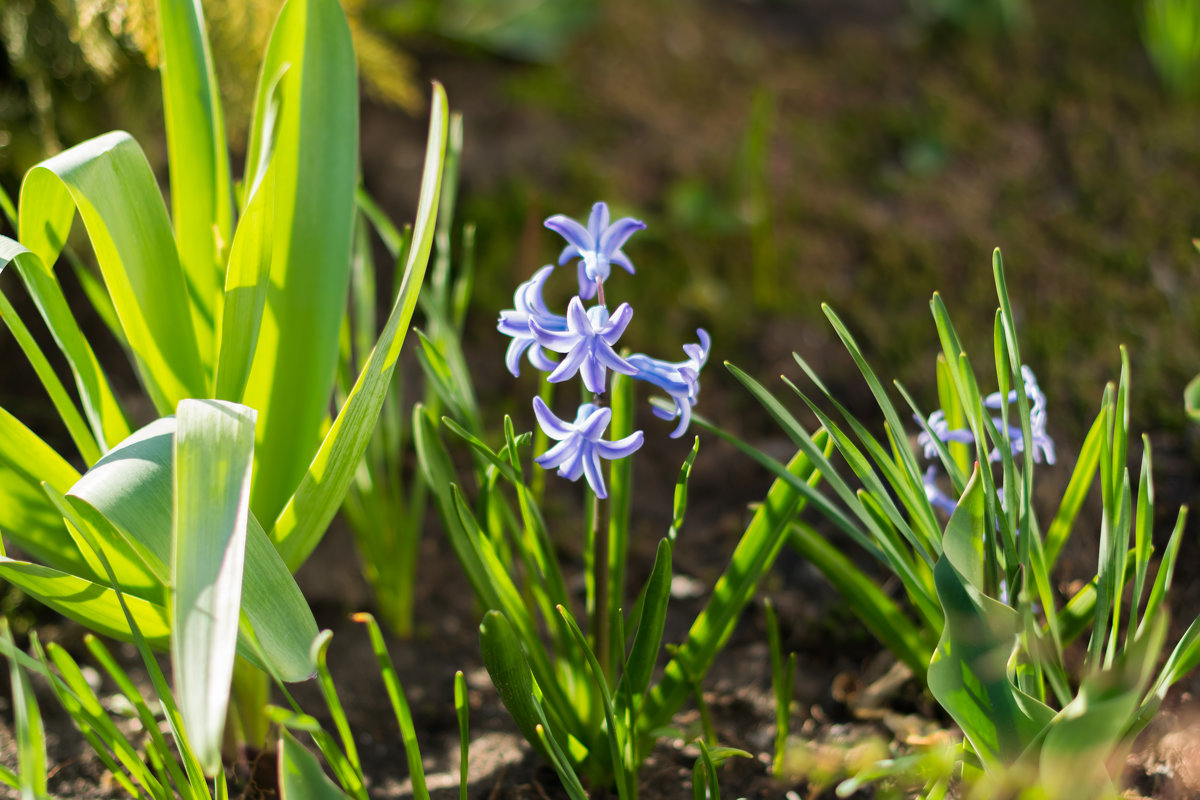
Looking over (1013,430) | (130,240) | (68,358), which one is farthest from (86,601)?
(1013,430)

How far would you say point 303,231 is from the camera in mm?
1164

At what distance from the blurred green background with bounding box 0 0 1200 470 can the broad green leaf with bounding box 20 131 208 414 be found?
2.09 ft

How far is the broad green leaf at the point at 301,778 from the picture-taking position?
773 mm

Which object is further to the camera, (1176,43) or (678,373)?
(1176,43)

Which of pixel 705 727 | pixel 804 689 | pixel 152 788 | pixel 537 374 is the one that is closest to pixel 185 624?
pixel 152 788

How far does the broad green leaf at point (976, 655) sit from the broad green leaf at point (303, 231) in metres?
0.76

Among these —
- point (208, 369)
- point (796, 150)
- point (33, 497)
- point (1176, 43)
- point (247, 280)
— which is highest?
point (1176, 43)

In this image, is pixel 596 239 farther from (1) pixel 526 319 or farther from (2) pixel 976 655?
(2) pixel 976 655

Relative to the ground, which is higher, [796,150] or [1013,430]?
[796,150]

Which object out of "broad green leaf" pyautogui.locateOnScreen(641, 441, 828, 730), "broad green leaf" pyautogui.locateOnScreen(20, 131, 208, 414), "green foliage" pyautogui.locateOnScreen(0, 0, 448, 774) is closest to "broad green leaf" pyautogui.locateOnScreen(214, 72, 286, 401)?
"green foliage" pyautogui.locateOnScreen(0, 0, 448, 774)

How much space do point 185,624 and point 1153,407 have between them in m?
1.71

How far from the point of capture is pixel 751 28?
2.97 metres

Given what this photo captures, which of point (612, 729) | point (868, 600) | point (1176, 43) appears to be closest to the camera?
point (612, 729)

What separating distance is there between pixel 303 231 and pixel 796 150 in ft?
5.54
